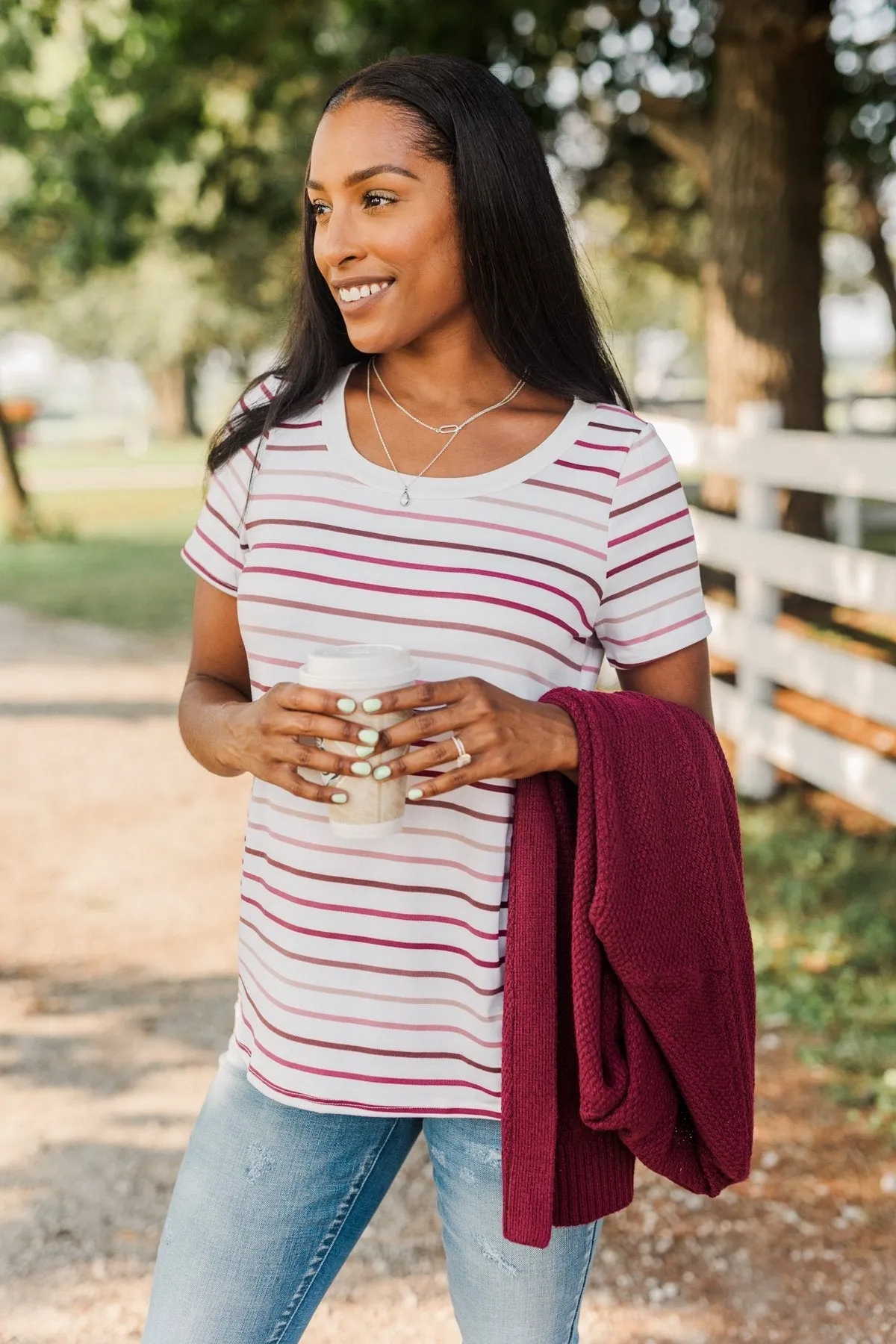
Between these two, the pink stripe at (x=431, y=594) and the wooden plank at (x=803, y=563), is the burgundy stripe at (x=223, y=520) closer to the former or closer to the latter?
the pink stripe at (x=431, y=594)

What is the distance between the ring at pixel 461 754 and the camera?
165 centimetres

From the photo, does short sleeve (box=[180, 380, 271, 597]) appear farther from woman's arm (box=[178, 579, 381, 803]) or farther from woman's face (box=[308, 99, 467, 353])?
woman's face (box=[308, 99, 467, 353])

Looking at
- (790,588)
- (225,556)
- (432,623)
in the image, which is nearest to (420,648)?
(432,623)

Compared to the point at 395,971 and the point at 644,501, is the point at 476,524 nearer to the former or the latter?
the point at 644,501

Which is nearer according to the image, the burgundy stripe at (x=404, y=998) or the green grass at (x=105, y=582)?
the burgundy stripe at (x=404, y=998)

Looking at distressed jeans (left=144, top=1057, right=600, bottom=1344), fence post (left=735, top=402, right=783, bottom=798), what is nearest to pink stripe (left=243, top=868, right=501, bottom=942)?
distressed jeans (left=144, top=1057, right=600, bottom=1344)

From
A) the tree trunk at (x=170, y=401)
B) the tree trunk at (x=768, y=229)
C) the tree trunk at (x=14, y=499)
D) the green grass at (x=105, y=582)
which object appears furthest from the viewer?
the tree trunk at (x=170, y=401)

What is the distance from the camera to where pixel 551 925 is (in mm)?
1760

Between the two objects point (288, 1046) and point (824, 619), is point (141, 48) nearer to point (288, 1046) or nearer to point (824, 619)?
point (824, 619)

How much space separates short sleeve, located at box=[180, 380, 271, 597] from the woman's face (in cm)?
25

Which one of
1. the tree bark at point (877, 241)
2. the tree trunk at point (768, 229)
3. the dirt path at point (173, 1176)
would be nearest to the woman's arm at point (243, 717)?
the dirt path at point (173, 1176)

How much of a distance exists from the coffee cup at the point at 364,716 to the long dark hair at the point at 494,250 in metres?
0.50

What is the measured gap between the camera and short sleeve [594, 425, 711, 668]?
1.83 m

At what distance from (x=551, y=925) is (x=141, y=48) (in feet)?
36.8
